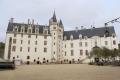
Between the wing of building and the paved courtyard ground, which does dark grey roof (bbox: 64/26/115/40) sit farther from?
the paved courtyard ground

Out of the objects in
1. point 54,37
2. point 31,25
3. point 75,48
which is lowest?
point 75,48

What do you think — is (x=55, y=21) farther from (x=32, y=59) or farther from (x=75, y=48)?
(x=32, y=59)

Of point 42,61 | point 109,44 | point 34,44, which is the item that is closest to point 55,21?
point 34,44

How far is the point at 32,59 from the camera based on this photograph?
7050cm

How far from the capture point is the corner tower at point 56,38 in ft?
242

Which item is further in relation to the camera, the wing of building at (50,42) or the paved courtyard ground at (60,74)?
the wing of building at (50,42)

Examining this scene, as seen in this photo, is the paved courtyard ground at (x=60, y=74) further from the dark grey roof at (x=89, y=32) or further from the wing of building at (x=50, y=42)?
the dark grey roof at (x=89, y=32)

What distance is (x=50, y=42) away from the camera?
74688 mm

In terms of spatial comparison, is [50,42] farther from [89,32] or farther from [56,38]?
[89,32]

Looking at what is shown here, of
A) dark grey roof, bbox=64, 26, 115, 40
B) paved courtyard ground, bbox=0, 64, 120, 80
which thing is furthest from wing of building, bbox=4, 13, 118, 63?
paved courtyard ground, bbox=0, 64, 120, 80

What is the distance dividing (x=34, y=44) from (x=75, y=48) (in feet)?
60.6

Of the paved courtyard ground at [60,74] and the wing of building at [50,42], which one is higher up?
the wing of building at [50,42]

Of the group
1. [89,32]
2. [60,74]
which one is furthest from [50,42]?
[60,74]

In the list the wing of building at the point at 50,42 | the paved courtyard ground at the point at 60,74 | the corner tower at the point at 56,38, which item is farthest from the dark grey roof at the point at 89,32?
the paved courtyard ground at the point at 60,74
